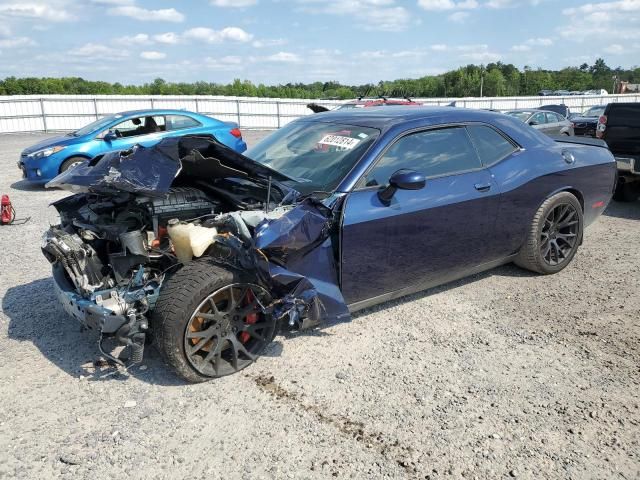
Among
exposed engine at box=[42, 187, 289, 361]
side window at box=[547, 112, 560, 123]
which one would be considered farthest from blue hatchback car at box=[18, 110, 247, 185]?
side window at box=[547, 112, 560, 123]

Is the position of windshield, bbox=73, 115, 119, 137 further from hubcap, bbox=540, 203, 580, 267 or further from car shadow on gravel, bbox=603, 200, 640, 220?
car shadow on gravel, bbox=603, 200, 640, 220

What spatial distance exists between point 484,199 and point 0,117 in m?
22.2

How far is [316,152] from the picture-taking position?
13.6 ft

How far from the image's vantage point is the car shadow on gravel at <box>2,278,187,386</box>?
11.2ft

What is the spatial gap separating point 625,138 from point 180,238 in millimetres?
7482

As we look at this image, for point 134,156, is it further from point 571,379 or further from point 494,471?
point 571,379

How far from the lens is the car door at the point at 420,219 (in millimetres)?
3600

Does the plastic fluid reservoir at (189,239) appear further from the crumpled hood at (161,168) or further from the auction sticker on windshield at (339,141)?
the auction sticker on windshield at (339,141)

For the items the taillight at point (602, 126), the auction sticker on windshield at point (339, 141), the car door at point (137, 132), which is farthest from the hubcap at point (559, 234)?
the car door at point (137, 132)

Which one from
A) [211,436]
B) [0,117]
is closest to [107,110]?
[0,117]

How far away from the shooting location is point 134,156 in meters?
3.53

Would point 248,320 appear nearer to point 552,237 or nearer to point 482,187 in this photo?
point 482,187

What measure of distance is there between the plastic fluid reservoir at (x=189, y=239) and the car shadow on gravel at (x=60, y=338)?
786 mm

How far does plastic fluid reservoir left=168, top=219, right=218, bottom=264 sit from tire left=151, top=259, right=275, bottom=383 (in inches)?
4.3
